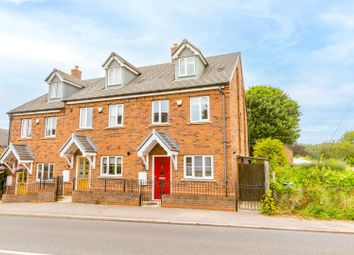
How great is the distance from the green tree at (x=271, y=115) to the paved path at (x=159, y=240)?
29765mm

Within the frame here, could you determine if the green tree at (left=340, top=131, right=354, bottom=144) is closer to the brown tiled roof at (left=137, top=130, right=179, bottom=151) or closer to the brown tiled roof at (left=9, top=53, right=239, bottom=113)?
the brown tiled roof at (left=9, top=53, right=239, bottom=113)

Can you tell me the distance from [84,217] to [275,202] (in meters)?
8.91

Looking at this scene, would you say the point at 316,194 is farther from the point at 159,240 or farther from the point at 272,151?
the point at 272,151

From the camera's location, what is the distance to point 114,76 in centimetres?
2047

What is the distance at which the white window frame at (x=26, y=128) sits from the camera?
886 inches

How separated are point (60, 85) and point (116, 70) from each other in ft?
18.7

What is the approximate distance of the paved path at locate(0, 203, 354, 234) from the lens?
995 cm

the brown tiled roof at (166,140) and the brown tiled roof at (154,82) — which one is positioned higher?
the brown tiled roof at (154,82)

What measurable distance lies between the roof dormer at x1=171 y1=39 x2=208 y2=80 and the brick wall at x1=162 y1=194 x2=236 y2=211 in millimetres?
8073

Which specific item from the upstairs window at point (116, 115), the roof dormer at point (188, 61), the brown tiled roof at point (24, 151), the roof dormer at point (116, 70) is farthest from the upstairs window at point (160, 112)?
the brown tiled roof at point (24, 151)

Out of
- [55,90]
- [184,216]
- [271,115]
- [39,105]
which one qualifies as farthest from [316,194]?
[271,115]

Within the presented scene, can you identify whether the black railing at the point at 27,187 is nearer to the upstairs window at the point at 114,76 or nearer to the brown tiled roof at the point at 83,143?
the brown tiled roof at the point at 83,143

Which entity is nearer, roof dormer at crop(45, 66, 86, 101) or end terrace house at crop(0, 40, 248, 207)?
end terrace house at crop(0, 40, 248, 207)

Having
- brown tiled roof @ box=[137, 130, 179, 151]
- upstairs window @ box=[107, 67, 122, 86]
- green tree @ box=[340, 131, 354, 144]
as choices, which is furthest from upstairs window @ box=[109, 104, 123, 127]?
green tree @ box=[340, 131, 354, 144]
